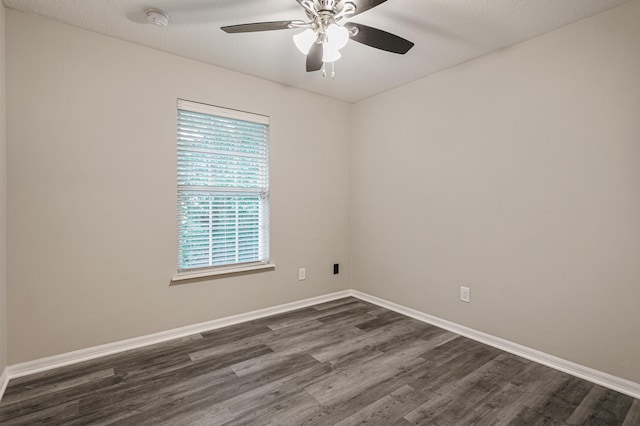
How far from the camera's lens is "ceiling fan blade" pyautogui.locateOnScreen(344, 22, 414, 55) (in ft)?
5.97

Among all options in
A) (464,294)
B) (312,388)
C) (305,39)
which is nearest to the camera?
(305,39)

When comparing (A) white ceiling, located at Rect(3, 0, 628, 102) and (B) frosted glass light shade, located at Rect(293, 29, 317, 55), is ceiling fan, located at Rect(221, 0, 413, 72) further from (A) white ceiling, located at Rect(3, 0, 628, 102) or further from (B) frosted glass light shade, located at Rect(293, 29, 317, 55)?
(A) white ceiling, located at Rect(3, 0, 628, 102)

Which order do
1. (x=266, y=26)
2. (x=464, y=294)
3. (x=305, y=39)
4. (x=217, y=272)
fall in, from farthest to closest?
(x=217, y=272), (x=464, y=294), (x=305, y=39), (x=266, y=26)

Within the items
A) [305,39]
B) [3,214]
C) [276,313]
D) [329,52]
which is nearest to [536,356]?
[276,313]

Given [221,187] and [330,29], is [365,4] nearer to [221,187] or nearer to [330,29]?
[330,29]

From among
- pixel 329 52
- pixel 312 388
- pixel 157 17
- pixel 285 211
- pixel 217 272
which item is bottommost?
pixel 312 388

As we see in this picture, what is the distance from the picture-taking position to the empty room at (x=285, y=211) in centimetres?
200

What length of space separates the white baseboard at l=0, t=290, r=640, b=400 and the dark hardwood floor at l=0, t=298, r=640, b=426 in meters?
0.07

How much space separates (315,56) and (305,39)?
0.15 metres

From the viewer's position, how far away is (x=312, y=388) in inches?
81.5

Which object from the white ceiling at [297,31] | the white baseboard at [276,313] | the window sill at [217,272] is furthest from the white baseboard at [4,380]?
the white ceiling at [297,31]

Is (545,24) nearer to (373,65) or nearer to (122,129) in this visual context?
(373,65)

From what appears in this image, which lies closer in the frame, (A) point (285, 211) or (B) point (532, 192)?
(B) point (532, 192)

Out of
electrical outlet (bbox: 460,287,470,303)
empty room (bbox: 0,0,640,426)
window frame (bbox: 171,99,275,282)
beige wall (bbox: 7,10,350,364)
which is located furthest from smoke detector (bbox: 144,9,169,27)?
electrical outlet (bbox: 460,287,470,303)
